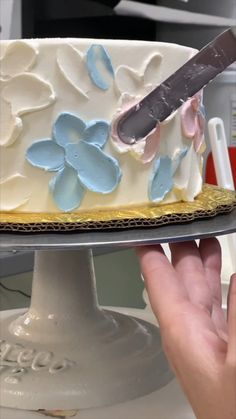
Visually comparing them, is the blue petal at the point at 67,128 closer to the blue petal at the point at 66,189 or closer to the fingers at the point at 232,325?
the blue petal at the point at 66,189

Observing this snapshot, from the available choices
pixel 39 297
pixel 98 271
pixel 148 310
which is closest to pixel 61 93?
pixel 39 297

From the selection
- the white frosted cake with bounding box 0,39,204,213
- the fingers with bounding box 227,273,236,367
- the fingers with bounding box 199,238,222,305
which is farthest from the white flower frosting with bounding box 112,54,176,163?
the fingers with bounding box 227,273,236,367

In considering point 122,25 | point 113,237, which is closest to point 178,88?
point 113,237

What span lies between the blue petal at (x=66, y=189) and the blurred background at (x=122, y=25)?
18.9 inches

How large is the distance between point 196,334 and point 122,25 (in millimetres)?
1560

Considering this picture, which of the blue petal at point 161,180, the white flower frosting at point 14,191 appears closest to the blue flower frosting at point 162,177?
the blue petal at point 161,180

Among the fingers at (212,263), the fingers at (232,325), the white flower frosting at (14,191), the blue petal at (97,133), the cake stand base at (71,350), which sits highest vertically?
the blue petal at (97,133)

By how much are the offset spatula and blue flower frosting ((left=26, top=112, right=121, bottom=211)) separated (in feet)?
0.09

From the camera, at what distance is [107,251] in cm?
117

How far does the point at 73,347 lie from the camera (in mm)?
714

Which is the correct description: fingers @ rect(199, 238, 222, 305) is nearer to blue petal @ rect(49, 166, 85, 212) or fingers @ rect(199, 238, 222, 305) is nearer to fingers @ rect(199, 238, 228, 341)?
fingers @ rect(199, 238, 228, 341)

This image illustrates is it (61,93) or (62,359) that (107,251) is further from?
(61,93)

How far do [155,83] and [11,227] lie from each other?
213 mm

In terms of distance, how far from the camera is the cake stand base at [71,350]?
661 mm
